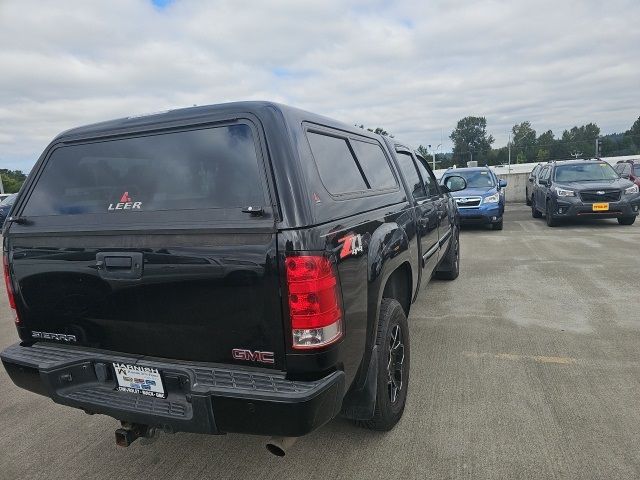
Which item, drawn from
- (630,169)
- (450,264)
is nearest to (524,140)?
(630,169)

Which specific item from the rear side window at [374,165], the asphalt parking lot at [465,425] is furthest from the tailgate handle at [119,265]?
the rear side window at [374,165]

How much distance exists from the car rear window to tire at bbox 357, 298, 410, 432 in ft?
3.63

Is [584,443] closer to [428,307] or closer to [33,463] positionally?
[428,307]

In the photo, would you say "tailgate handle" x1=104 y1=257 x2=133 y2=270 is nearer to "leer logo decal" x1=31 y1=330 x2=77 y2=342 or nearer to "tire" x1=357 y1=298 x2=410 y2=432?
"leer logo decal" x1=31 y1=330 x2=77 y2=342

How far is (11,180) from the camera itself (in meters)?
51.3

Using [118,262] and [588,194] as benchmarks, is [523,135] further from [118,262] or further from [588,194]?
[118,262]

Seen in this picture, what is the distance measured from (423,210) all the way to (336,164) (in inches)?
66.8

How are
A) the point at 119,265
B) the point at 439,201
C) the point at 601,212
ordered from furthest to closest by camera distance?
the point at 601,212 → the point at 439,201 → the point at 119,265

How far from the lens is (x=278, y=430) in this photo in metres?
1.95

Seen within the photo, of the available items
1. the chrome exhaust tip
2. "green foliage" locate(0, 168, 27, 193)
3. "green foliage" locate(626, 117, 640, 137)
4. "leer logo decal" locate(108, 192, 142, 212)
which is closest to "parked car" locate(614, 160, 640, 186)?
the chrome exhaust tip

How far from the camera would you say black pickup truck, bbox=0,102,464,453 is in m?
1.97

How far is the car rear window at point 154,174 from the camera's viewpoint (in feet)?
7.08

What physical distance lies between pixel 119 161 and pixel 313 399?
157cm

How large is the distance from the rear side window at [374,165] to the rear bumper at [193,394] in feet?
4.98
